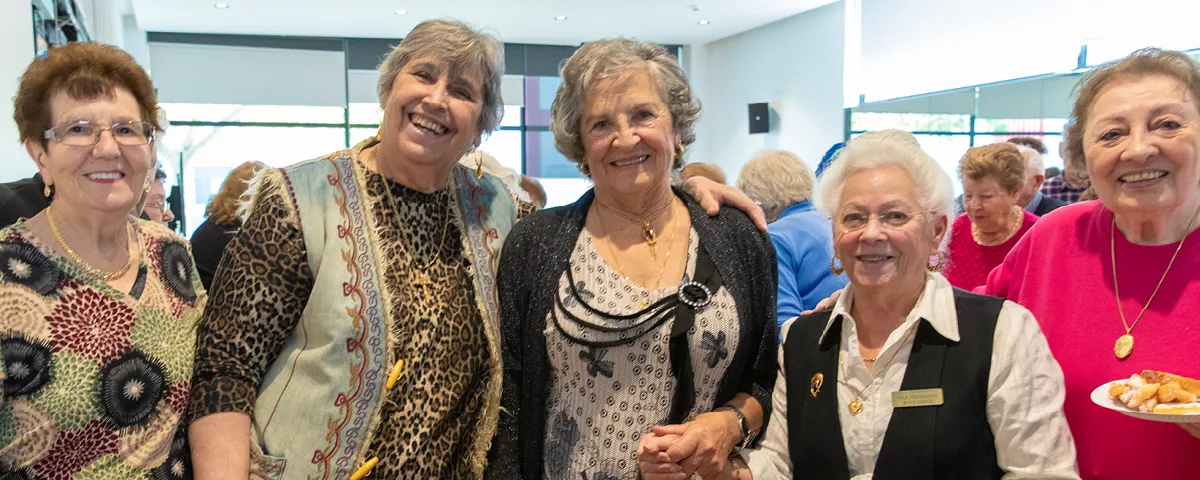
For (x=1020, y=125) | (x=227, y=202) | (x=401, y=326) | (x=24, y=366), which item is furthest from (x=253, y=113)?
(x=24, y=366)

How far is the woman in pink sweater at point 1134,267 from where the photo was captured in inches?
68.7

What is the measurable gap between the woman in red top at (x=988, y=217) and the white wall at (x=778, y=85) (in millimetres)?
7596

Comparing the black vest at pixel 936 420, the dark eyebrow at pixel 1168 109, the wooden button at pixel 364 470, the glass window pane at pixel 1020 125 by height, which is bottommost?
the wooden button at pixel 364 470

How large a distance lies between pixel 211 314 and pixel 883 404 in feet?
4.50

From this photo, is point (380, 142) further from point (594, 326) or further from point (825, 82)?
point (825, 82)

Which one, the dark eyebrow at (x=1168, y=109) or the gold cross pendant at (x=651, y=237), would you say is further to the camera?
the gold cross pendant at (x=651, y=237)

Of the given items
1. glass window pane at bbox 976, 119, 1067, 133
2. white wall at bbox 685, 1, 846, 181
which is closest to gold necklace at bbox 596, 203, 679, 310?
glass window pane at bbox 976, 119, 1067, 133

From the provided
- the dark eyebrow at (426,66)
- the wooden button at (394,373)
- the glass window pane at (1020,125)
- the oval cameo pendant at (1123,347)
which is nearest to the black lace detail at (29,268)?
the wooden button at (394,373)

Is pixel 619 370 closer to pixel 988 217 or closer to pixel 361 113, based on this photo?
pixel 988 217

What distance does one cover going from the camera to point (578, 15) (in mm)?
11875

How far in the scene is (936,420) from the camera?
169cm

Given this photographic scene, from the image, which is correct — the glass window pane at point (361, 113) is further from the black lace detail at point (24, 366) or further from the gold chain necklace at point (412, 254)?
the black lace detail at point (24, 366)

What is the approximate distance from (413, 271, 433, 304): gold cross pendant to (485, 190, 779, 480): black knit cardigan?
184mm

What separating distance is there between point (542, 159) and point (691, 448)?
1291 centimetres
